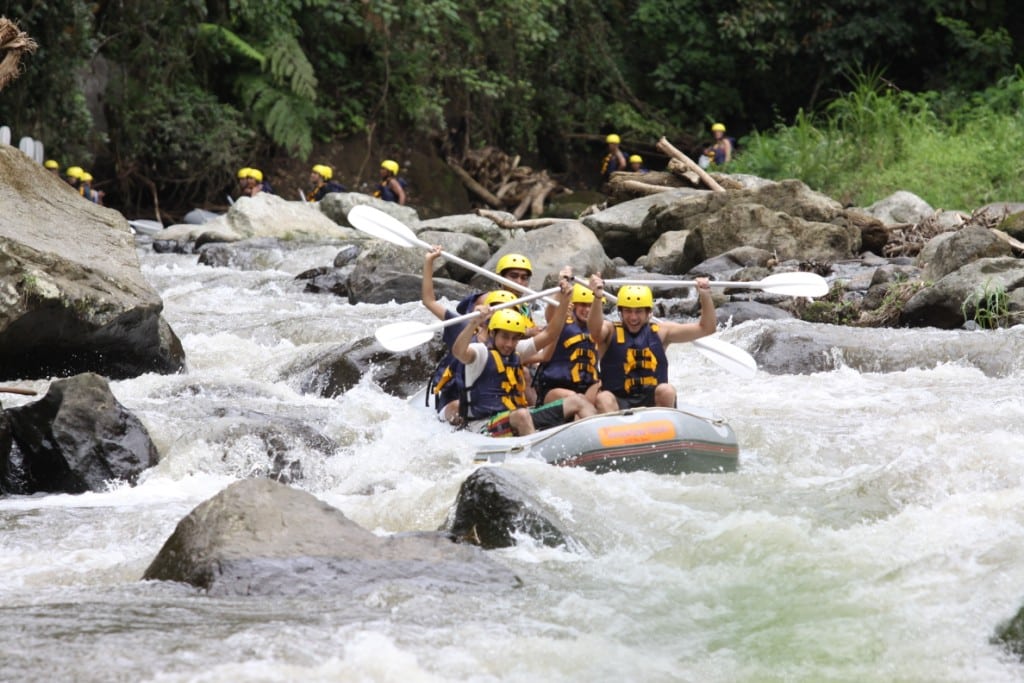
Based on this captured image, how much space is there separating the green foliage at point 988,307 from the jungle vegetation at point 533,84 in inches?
219

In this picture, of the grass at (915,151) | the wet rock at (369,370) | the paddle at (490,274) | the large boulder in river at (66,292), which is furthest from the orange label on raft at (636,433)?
the grass at (915,151)

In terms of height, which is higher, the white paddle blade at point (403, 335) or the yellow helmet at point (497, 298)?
the yellow helmet at point (497, 298)

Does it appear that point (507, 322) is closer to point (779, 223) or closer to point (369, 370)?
point (369, 370)

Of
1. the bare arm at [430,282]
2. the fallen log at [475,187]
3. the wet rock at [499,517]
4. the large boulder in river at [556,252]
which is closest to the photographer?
the wet rock at [499,517]

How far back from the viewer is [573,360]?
662 centimetres

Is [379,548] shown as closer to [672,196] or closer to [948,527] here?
[948,527]

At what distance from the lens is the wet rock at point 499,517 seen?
180 inches

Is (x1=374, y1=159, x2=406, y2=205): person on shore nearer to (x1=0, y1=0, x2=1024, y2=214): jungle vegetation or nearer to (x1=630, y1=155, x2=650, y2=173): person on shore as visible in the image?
(x1=0, y1=0, x2=1024, y2=214): jungle vegetation

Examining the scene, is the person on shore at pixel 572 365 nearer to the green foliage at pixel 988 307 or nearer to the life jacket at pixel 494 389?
the life jacket at pixel 494 389

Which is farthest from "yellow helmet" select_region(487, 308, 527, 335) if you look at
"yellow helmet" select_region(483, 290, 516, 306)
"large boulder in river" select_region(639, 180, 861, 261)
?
"large boulder in river" select_region(639, 180, 861, 261)

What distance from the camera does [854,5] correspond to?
815 inches

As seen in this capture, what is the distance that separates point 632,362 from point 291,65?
13013 millimetres

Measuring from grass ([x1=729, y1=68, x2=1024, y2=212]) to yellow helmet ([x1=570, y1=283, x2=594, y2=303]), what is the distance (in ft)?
28.9

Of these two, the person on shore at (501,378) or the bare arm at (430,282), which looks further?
the bare arm at (430,282)
